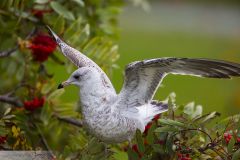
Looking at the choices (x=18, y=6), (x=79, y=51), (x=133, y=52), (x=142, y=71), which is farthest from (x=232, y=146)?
(x=133, y=52)

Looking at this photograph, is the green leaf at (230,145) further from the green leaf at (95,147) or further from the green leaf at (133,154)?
the green leaf at (95,147)

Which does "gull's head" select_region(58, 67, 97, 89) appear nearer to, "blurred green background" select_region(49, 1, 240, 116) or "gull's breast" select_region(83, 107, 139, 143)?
"gull's breast" select_region(83, 107, 139, 143)

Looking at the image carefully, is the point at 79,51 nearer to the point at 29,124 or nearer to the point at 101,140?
the point at 29,124

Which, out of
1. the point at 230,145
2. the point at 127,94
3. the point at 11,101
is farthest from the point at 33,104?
the point at 230,145

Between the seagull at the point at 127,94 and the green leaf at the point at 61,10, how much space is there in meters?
0.53

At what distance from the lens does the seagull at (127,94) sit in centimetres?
316

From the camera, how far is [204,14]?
14.6 metres

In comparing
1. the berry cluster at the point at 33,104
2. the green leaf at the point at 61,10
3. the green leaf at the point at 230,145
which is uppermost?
the green leaf at the point at 61,10

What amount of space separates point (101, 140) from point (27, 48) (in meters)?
0.83

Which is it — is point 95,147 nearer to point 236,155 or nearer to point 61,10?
point 236,155

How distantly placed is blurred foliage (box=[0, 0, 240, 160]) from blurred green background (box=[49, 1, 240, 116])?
2.05 m

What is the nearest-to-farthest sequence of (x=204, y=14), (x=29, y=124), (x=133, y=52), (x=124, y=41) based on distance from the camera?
(x=29, y=124), (x=133, y=52), (x=124, y=41), (x=204, y=14)

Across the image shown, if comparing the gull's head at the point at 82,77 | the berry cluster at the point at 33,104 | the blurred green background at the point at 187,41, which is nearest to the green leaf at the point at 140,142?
the gull's head at the point at 82,77

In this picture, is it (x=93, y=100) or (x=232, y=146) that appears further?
(x=93, y=100)
